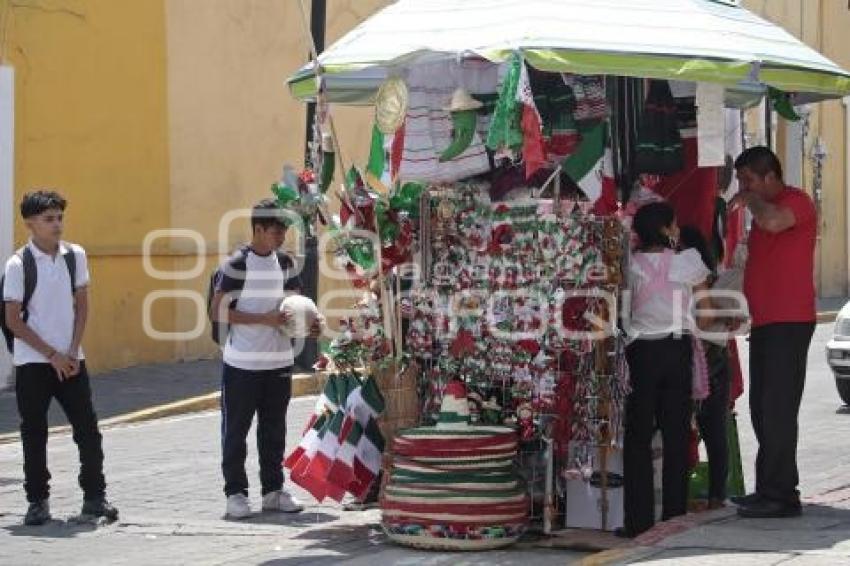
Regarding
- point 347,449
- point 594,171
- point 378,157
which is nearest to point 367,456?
point 347,449

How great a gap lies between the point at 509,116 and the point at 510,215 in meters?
0.92

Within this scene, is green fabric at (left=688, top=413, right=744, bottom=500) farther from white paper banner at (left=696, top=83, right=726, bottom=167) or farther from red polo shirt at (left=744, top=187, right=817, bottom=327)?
white paper banner at (left=696, top=83, right=726, bottom=167)

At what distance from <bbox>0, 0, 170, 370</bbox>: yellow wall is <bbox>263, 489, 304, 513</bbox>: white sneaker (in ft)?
24.3

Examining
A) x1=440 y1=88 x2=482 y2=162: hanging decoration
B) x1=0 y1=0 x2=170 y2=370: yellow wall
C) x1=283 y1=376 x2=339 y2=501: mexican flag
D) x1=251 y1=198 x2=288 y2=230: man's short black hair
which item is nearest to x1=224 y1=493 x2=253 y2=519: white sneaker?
x1=283 y1=376 x2=339 y2=501: mexican flag

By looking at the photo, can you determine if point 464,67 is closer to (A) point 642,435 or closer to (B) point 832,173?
(A) point 642,435

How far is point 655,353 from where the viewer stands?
8.58 metres

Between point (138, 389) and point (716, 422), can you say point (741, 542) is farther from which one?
point (138, 389)

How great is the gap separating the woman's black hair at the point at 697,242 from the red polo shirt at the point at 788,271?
0.25 meters

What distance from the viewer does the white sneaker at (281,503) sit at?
1002 centimetres

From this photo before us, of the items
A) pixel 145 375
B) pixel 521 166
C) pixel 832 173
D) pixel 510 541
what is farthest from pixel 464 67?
pixel 832 173

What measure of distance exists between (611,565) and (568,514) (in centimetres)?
117

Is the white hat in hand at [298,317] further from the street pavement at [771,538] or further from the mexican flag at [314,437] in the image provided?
the street pavement at [771,538]

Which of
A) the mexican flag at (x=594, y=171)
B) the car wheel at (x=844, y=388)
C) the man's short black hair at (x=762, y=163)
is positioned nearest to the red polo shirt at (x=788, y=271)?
the man's short black hair at (x=762, y=163)

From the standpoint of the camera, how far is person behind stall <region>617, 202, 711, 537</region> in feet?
28.2
